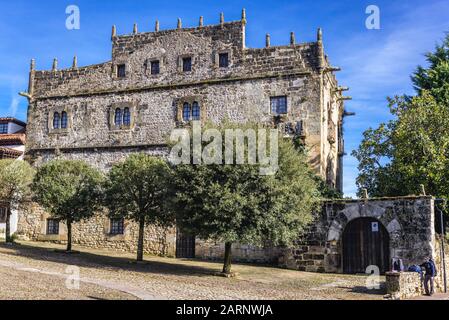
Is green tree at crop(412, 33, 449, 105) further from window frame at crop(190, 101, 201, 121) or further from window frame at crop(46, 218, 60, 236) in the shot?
window frame at crop(46, 218, 60, 236)

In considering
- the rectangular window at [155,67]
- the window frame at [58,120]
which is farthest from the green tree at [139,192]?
the window frame at [58,120]

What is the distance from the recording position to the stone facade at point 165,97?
2862cm

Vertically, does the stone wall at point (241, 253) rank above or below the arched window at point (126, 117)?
below

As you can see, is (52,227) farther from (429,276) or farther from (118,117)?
(429,276)

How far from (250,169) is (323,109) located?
35.7ft

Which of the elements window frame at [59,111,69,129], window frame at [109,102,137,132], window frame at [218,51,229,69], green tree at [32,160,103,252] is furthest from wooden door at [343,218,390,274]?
window frame at [59,111,69,129]

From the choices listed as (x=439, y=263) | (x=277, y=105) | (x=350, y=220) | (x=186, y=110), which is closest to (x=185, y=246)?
(x=186, y=110)

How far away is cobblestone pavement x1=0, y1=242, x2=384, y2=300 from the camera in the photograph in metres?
14.8

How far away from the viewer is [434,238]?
2088 centimetres

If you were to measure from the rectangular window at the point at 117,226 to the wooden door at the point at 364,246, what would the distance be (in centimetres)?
1421

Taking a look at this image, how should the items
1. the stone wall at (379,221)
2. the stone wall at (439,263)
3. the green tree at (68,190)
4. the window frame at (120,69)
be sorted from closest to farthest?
the stone wall at (439,263) < the stone wall at (379,221) < the green tree at (68,190) < the window frame at (120,69)

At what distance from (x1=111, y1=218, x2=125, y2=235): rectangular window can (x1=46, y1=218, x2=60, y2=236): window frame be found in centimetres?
402

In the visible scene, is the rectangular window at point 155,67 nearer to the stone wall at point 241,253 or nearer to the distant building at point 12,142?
the distant building at point 12,142
